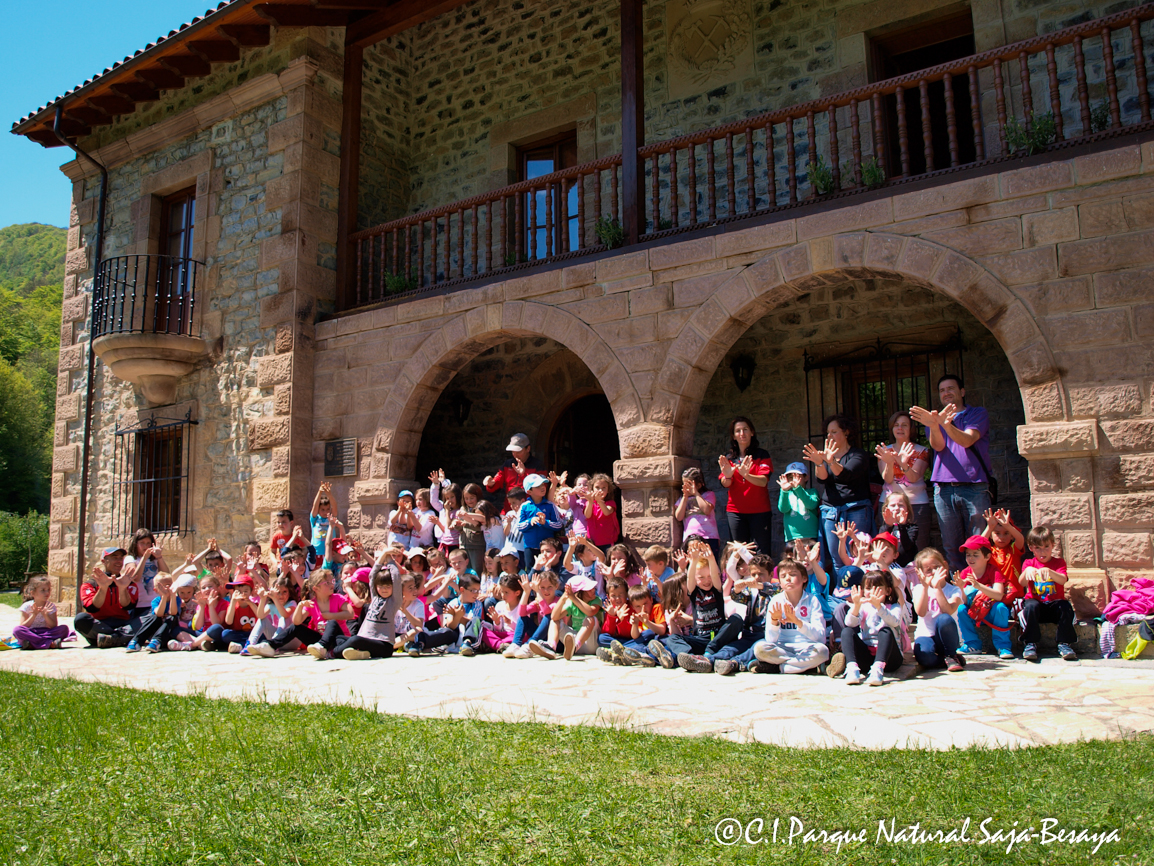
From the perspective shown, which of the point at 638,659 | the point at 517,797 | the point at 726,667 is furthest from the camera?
the point at 638,659

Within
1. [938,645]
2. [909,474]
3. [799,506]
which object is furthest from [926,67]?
[938,645]

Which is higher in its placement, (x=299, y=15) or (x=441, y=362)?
(x=299, y=15)

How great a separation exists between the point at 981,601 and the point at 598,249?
438 cm

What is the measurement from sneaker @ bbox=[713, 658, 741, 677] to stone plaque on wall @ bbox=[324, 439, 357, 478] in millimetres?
5182

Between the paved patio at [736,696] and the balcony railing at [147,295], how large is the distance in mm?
5635

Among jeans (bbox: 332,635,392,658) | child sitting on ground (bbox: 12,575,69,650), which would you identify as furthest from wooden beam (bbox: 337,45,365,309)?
jeans (bbox: 332,635,392,658)

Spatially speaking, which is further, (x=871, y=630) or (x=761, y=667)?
(x=761, y=667)

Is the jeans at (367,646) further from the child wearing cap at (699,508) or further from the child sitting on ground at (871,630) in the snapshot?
the child sitting on ground at (871,630)

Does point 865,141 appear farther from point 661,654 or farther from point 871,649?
point 661,654

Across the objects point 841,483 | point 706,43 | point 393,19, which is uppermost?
point 393,19

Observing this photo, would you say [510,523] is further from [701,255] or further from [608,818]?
[608,818]

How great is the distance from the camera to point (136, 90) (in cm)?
1128

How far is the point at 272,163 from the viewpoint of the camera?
1023 cm

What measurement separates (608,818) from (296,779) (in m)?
1.15
